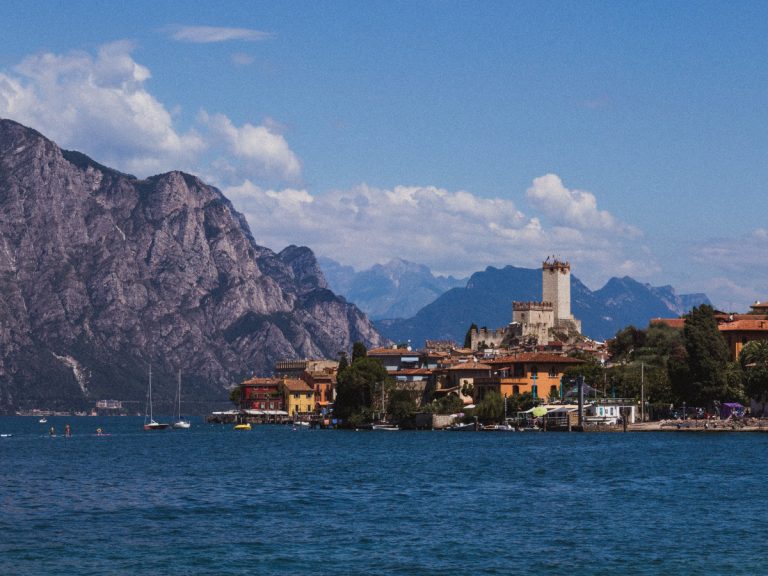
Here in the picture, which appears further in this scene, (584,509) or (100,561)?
(584,509)

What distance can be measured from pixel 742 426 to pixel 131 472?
77.5 meters

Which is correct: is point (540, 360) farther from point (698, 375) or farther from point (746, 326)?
point (698, 375)

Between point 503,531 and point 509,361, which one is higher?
point 509,361

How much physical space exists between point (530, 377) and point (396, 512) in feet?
372

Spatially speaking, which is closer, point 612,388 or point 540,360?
point 612,388

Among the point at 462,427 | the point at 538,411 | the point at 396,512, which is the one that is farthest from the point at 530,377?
the point at 396,512

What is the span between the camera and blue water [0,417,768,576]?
53.5m

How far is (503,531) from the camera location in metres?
62.0

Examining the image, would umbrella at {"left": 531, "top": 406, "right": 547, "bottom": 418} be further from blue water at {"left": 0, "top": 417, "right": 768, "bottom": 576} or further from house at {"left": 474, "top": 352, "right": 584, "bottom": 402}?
blue water at {"left": 0, "top": 417, "right": 768, "bottom": 576}

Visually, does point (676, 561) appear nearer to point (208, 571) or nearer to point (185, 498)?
point (208, 571)

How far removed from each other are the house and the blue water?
58020mm

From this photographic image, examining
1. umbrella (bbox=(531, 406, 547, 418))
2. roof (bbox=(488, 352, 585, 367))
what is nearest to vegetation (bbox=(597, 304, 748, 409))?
roof (bbox=(488, 352, 585, 367))

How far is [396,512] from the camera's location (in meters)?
70.1

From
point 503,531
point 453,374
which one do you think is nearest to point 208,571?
point 503,531
